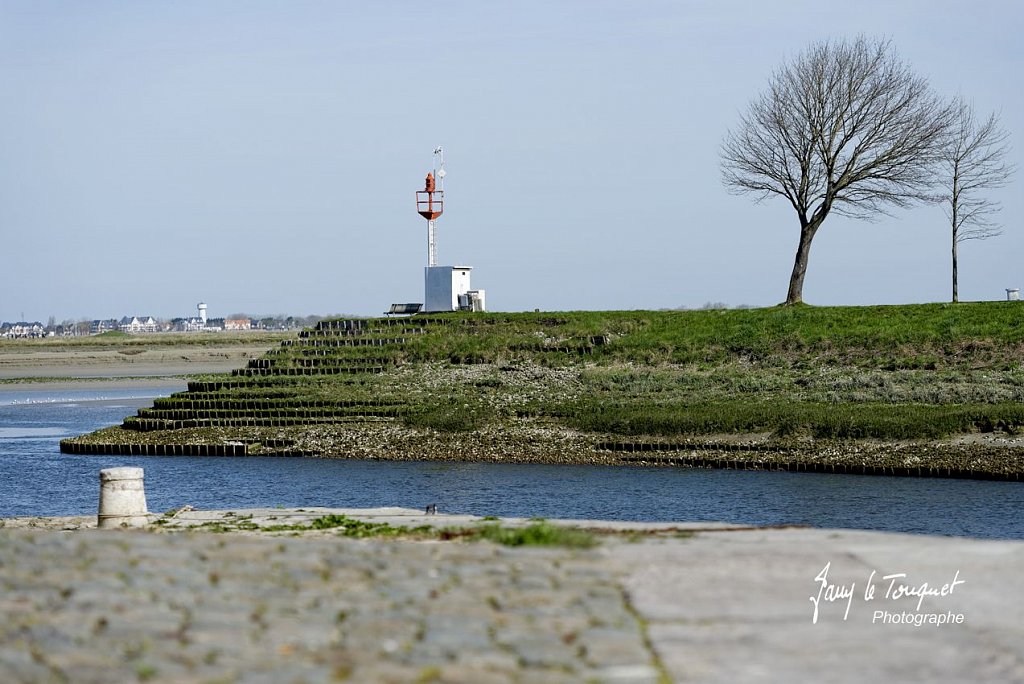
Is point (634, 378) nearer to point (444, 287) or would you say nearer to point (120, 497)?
point (444, 287)

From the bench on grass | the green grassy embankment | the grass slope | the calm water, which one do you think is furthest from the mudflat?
the calm water

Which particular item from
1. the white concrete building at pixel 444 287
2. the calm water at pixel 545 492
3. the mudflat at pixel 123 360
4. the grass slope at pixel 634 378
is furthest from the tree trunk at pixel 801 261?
the mudflat at pixel 123 360

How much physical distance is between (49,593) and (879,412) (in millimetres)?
25245

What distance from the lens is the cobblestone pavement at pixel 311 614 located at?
7230 millimetres

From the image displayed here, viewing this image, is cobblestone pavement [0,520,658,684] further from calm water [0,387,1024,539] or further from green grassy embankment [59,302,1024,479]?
green grassy embankment [59,302,1024,479]

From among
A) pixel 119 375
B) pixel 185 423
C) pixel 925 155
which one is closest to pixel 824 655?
pixel 185 423

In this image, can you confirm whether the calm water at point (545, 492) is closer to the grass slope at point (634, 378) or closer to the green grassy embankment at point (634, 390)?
the green grassy embankment at point (634, 390)

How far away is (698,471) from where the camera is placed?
27984 mm

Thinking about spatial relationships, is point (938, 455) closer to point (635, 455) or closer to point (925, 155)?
point (635, 455)

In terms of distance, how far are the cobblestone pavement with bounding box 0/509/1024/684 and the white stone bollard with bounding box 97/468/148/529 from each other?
3.38 meters

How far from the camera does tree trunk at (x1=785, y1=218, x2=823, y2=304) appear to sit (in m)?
51.0

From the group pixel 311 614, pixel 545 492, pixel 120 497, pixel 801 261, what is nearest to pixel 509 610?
pixel 311 614

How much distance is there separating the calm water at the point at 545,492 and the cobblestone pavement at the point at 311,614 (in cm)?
1154

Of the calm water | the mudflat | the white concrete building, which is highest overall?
the white concrete building
